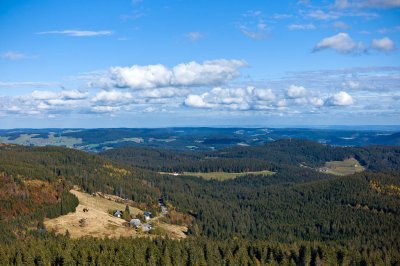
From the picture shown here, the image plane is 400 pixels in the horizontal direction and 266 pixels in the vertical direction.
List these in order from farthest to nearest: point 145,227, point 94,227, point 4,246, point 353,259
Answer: point 145,227 < point 94,227 < point 353,259 < point 4,246

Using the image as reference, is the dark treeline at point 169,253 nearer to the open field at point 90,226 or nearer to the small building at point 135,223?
the open field at point 90,226

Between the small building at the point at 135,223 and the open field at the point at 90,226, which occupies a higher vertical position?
the open field at the point at 90,226

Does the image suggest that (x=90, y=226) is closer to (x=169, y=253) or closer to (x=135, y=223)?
(x=135, y=223)

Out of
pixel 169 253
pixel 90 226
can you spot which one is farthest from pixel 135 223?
pixel 169 253

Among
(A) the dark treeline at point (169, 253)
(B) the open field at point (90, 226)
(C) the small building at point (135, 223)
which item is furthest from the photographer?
(C) the small building at point (135, 223)

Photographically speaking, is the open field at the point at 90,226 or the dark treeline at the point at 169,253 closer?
the dark treeline at the point at 169,253

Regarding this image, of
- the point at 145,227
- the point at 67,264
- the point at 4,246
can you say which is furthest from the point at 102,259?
the point at 145,227

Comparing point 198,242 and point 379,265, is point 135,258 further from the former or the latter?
point 379,265

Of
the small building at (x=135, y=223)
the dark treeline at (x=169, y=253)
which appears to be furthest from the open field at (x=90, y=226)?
the dark treeline at (x=169, y=253)

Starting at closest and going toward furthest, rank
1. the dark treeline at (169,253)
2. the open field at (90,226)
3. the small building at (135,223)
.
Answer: the dark treeline at (169,253) → the open field at (90,226) → the small building at (135,223)
